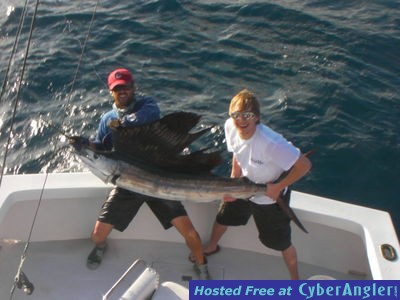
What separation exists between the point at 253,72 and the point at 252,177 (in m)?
2.90

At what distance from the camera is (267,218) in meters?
2.73

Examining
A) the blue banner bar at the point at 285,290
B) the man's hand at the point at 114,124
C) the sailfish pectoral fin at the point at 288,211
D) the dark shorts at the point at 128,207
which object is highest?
the man's hand at the point at 114,124

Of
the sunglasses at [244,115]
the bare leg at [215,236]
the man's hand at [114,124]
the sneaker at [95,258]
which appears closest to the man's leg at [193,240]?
the bare leg at [215,236]

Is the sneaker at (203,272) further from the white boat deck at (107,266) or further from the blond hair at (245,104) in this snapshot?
the blond hair at (245,104)

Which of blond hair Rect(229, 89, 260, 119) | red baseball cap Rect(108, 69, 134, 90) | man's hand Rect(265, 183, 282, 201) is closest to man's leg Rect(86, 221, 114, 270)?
red baseball cap Rect(108, 69, 134, 90)

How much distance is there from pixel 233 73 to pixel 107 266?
2890mm

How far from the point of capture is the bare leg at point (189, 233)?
9.50 feet

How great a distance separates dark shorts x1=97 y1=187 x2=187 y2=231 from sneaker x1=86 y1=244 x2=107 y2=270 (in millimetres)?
243

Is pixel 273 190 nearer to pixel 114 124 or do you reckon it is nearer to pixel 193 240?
pixel 193 240

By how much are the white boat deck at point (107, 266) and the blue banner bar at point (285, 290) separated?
41.0 inches

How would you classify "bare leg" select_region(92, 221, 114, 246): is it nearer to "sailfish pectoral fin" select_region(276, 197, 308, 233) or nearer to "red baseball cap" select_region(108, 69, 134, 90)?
"red baseball cap" select_region(108, 69, 134, 90)

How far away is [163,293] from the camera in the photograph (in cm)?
239

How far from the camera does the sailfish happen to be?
2.62m

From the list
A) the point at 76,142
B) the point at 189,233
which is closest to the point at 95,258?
the point at 189,233
